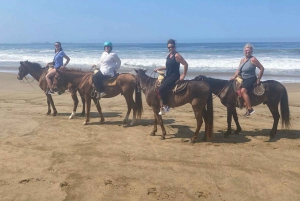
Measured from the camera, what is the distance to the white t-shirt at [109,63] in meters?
8.81

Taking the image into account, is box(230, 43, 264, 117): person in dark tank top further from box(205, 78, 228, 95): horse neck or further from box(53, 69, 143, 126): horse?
box(53, 69, 143, 126): horse

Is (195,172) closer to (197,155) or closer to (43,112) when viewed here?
(197,155)

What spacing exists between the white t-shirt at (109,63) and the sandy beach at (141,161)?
1.39m

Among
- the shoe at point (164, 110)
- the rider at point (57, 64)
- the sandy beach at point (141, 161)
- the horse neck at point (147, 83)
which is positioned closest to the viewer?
the sandy beach at point (141, 161)

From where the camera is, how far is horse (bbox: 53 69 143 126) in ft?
29.3

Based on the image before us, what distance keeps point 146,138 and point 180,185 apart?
8.72 feet

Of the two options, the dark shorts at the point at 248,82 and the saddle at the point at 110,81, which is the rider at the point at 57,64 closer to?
the saddle at the point at 110,81

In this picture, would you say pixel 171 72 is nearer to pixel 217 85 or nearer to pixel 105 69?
pixel 217 85

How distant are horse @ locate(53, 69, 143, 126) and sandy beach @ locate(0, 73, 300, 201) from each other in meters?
0.42

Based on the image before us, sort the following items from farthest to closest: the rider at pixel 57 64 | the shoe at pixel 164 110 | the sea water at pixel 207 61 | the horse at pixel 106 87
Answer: the sea water at pixel 207 61 < the rider at pixel 57 64 < the horse at pixel 106 87 < the shoe at pixel 164 110

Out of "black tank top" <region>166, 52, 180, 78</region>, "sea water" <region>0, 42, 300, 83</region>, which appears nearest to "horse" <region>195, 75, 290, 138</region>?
"black tank top" <region>166, 52, 180, 78</region>

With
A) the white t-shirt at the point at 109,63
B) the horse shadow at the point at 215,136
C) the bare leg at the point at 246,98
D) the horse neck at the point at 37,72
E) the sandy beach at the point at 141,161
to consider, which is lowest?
the horse shadow at the point at 215,136

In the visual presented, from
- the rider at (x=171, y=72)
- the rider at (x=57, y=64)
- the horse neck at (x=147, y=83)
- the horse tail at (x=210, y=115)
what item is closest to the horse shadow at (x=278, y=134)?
the horse tail at (x=210, y=115)

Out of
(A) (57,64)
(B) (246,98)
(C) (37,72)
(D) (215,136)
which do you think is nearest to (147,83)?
(D) (215,136)
